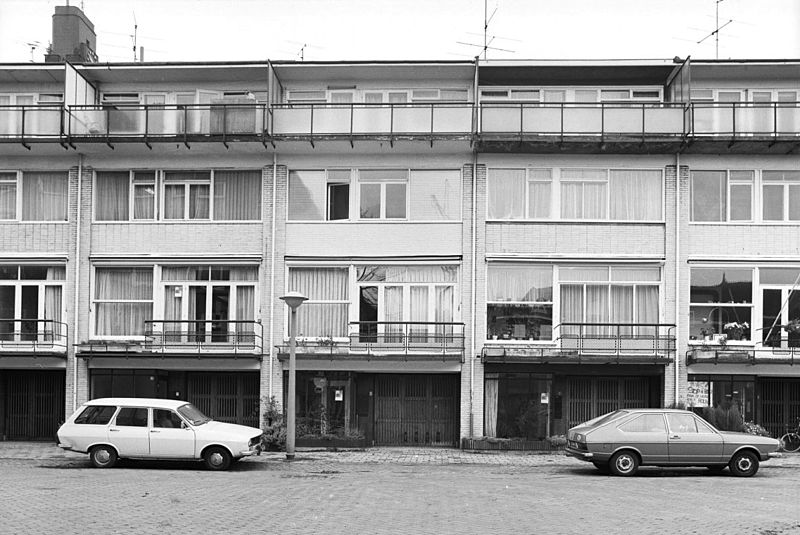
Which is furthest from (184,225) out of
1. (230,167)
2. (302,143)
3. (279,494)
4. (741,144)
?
(741,144)

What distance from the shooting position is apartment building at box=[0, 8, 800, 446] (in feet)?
87.4

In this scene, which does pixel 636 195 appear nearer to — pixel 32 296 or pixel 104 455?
pixel 104 455

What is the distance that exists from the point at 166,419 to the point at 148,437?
51cm

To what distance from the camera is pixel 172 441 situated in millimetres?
20719

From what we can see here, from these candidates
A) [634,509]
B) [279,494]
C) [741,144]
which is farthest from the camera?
[741,144]

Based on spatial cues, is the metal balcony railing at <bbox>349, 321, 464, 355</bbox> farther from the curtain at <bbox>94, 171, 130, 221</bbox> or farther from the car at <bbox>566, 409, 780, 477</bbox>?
the curtain at <bbox>94, 171, 130, 221</bbox>

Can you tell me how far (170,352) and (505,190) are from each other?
1008cm

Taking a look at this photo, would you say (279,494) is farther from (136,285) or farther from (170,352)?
(136,285)

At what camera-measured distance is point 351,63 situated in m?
27.0

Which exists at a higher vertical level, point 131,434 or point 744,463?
point 131,434

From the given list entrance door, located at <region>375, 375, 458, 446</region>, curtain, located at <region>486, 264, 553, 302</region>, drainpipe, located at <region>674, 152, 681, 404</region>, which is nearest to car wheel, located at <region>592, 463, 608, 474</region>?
drainpipe, located at <region>674, 152, 681, 404</region>

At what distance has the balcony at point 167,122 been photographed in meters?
26.6

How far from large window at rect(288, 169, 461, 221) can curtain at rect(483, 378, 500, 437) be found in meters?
4.58

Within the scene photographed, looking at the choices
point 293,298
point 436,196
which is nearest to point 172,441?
point 293,298
